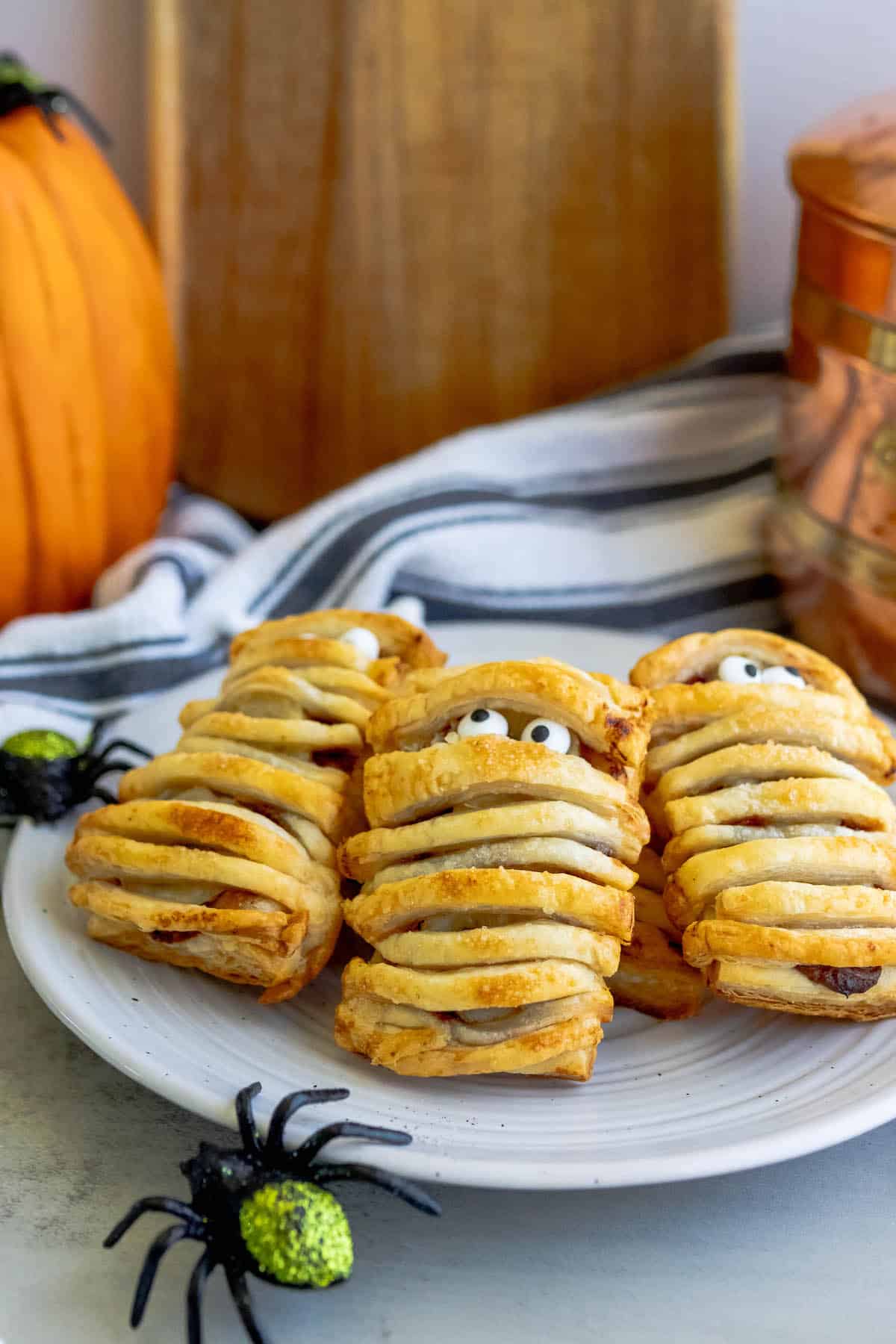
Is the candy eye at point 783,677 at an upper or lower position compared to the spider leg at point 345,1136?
upper

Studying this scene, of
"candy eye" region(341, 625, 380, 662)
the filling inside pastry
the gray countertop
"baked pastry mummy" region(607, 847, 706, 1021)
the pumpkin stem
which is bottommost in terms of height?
the gray countertop

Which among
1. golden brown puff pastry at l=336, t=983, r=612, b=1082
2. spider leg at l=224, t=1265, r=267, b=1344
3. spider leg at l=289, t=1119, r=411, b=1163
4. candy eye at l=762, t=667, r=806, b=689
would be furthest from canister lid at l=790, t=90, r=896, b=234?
spider leg at l=224, t=1265, r=267, b=1344

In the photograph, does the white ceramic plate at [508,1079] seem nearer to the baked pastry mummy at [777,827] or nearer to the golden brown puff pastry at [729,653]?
the baked pastry mummy at [777,827]

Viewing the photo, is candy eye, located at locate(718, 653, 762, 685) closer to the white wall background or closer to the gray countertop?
the gray countertop

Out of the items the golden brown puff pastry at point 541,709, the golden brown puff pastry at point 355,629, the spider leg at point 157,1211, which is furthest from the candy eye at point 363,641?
the spider leg at point 157,1211

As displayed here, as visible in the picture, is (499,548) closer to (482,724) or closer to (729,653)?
(729,653)

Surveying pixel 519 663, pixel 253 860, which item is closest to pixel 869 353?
pixel 519 663

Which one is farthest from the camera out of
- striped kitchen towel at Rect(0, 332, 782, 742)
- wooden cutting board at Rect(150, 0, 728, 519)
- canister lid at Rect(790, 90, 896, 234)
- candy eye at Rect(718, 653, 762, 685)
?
wooden cutting board at Rect(150, 0, 728, 519)
